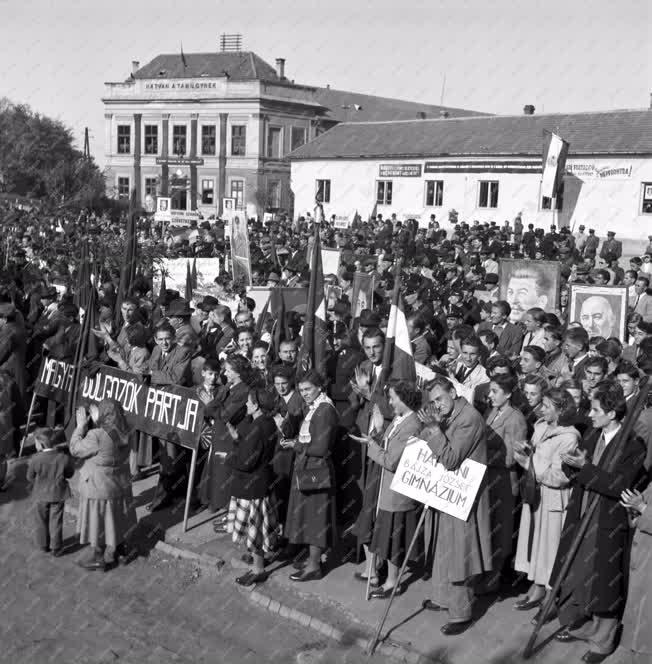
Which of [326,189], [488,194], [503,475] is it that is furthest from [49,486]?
[326,189]

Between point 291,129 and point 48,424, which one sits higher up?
point 291,129

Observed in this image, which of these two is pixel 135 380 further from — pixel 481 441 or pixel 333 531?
pixel 481 441

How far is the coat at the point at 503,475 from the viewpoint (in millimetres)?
6477

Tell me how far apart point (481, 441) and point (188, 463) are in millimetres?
3495

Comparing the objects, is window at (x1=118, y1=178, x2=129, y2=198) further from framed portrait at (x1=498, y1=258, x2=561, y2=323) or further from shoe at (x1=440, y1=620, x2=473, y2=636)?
shoe at (x1=440, y1=620, x2=473, y2=636)

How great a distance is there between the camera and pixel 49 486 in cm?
771

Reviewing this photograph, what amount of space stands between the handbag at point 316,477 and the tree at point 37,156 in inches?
1862

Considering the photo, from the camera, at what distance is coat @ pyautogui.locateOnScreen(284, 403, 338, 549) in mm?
6816

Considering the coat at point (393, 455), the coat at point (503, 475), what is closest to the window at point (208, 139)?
the coat at point (393, 455)

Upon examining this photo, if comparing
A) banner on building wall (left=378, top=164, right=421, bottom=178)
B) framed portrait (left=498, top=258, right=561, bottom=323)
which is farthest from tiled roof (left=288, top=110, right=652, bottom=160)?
framed portrait (left=498, top=258, right=561, bottom=323)

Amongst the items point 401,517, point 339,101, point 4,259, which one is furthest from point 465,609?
point 339,101

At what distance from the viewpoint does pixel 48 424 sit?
10.4 metres

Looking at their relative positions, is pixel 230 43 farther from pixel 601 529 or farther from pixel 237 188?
pixel 601 529

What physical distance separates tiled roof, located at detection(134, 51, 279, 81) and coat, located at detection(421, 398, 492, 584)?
59.9 meters
